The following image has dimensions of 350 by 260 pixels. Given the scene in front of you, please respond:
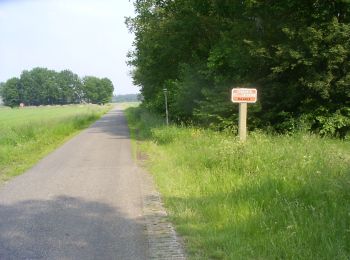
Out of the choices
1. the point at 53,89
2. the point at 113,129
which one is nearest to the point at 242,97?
the point at 113,129

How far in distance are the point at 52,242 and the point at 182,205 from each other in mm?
2295

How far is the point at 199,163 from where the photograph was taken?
Result: 34.0ft

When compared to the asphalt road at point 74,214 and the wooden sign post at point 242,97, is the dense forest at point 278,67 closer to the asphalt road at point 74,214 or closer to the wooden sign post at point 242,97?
the wooden sign post at point 242,97

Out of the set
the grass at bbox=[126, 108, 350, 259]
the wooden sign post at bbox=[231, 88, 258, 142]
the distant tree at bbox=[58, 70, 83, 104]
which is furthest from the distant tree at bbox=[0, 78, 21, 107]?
the wooden sign post at bbox=[231, 88, 258, 142]

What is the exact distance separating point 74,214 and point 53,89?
17287cm

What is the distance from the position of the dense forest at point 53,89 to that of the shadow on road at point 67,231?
167869 mm

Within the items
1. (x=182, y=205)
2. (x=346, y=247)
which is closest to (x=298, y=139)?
(x=182, y=205)

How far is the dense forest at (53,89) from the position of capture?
547 feet

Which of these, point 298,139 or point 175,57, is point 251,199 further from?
point 175,57

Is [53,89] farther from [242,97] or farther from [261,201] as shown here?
[261,201]

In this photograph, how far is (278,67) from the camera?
16.7m

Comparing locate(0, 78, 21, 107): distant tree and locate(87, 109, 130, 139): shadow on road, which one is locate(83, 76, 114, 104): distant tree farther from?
locate(87, 109, 130, 139): shadow on road

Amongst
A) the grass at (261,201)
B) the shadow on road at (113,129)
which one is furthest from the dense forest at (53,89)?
the grass at (261,201)

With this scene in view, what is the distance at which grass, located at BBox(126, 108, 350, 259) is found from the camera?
5012mm
